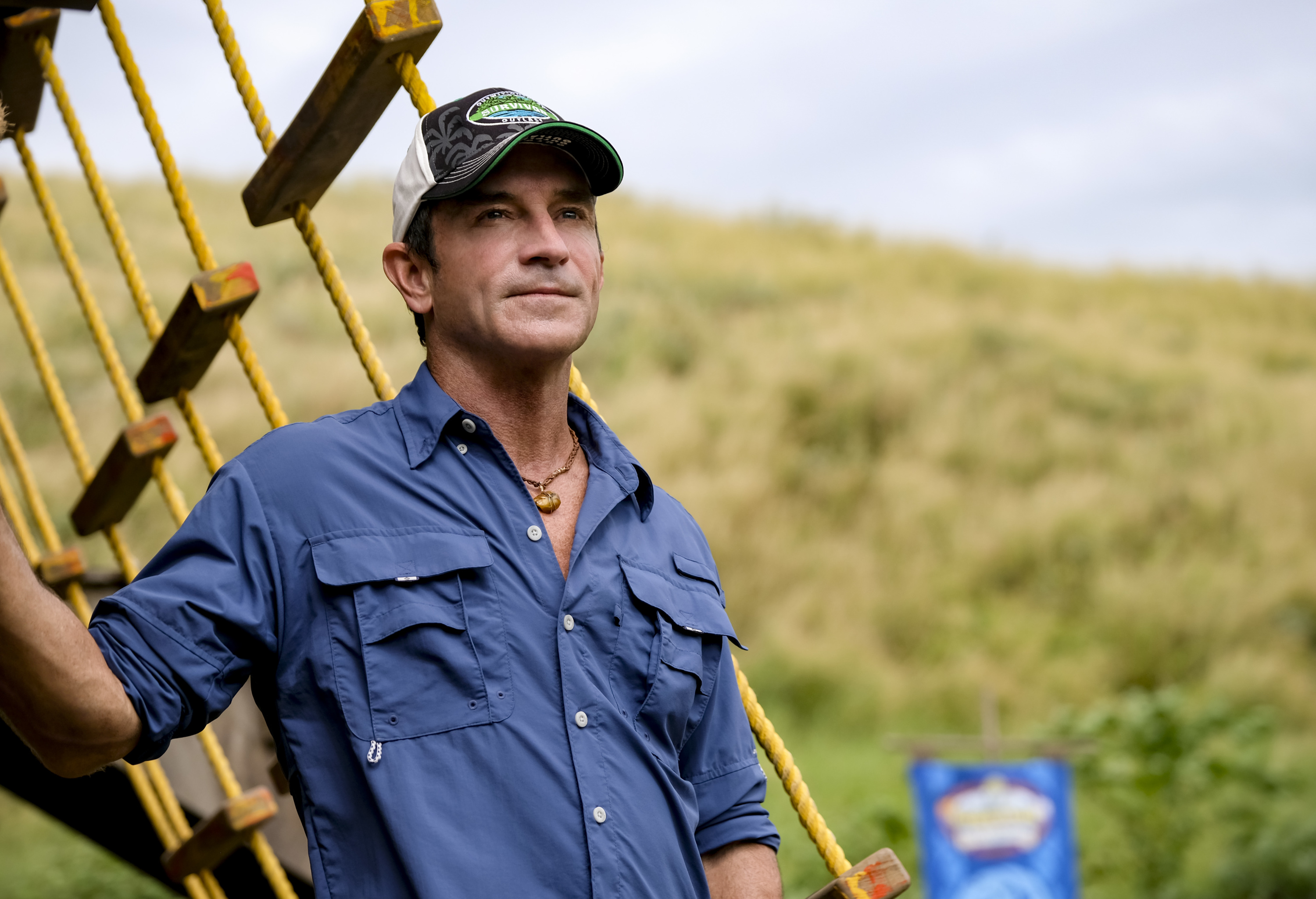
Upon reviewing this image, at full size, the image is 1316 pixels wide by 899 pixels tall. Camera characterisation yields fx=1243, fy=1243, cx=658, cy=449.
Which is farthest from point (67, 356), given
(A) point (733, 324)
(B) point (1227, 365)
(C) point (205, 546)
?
(B) point (1227, 365)

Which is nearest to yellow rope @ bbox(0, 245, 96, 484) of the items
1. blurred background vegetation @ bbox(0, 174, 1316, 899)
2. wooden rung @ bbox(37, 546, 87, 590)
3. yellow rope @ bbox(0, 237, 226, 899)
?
yellow rope @ bbox(0, 237, 226, 899)

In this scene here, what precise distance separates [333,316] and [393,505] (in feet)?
45.8

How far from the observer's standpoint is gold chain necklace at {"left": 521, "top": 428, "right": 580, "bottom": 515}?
1.91m

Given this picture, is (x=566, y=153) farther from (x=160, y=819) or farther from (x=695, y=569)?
(x=160, y=819)

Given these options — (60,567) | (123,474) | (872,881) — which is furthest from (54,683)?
(60,567)

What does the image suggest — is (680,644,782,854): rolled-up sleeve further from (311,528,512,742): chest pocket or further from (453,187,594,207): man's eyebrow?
(453,187,594,207): man's eyebrow

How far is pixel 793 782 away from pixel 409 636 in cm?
86

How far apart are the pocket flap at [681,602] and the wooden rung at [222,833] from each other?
1.14 m

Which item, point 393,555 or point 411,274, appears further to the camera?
point 411,274

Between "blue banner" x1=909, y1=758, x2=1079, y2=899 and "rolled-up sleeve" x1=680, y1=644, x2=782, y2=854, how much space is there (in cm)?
410

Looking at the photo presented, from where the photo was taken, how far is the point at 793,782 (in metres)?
2.19

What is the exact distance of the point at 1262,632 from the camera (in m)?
10.4

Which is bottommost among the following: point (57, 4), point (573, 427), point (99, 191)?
point (573, 427)

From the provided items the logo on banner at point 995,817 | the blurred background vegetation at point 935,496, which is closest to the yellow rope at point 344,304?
the logo on banner at point 995,817
